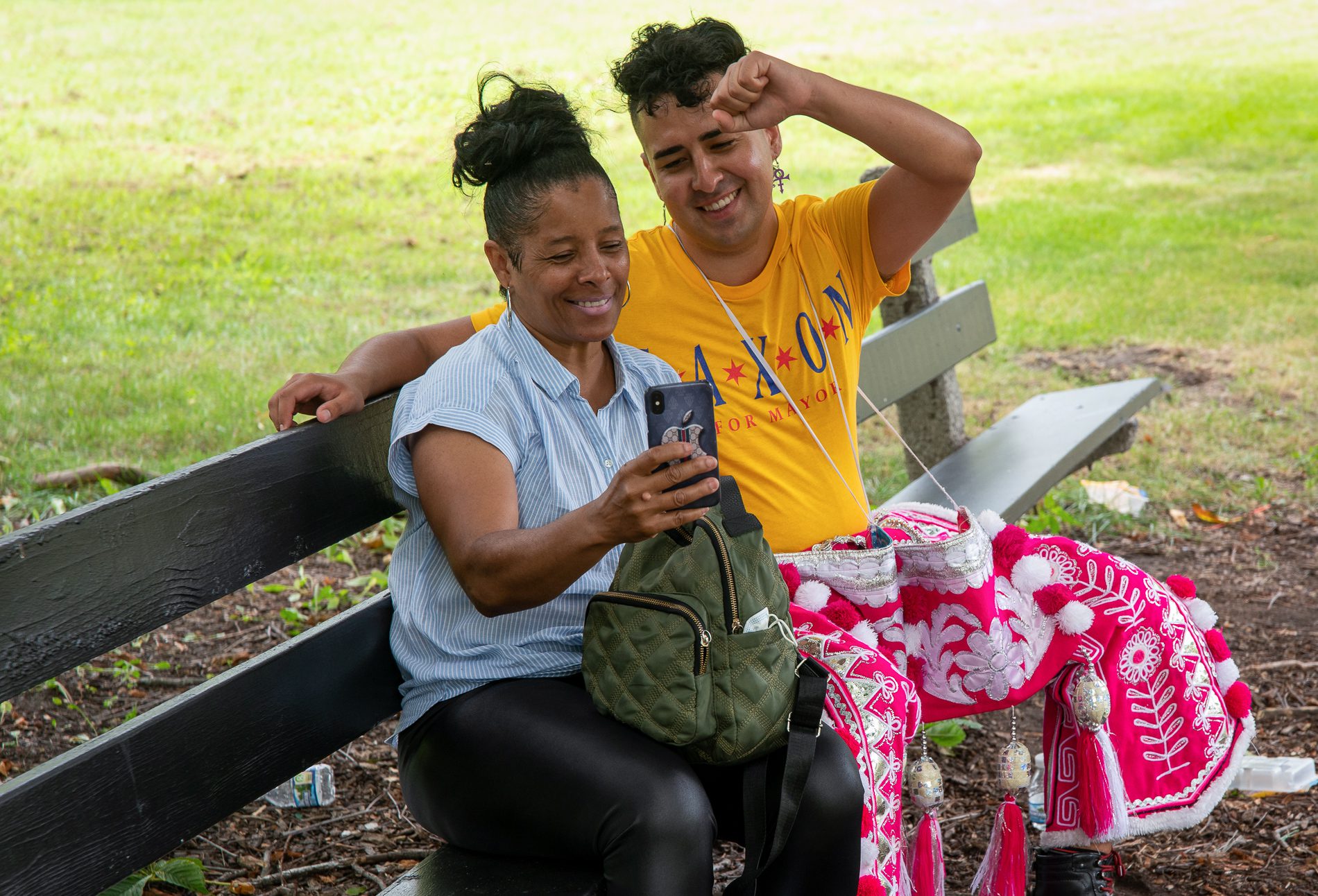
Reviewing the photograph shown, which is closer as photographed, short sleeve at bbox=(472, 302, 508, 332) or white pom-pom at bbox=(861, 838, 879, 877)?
white pom-pom at bbox=(861, 838, 879, 877)

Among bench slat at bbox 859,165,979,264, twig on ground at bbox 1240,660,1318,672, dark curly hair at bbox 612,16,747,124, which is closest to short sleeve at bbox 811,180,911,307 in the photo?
dark curly hair at bbox 612,16,747,124

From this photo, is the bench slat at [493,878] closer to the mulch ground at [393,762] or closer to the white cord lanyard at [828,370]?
the mulch ground at [393,762]

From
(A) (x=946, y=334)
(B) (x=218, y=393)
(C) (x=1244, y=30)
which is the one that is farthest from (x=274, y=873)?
(C) (x=1244, y=30)

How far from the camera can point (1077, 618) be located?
284 centimetres

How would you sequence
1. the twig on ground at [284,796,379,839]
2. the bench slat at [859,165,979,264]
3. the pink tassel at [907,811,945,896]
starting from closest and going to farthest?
the pink tassel at [907,811,945,896], the twig on ground at [284,796,379,839], the bench slat at [859,165,979,264]

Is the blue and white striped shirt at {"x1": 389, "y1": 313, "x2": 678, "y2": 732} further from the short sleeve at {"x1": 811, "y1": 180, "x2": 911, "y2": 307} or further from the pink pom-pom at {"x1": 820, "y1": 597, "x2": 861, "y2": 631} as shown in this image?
the short sleeve at {"x1": 811, "y1": 180, "x2": 911, "y2": 307}

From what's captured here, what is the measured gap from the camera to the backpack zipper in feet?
7.16

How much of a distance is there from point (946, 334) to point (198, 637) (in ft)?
9.27

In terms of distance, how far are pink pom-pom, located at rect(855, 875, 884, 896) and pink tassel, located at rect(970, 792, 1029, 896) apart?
1.57ft

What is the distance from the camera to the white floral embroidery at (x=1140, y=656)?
2842 mm

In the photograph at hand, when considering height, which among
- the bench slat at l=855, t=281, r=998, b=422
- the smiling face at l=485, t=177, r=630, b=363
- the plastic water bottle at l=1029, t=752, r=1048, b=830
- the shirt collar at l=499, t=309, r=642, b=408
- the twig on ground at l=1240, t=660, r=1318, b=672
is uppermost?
the smiling face at l=485, t=177, r=630, b=363

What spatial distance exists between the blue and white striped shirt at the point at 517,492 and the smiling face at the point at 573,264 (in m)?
0.07

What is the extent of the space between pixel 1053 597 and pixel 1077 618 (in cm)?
7

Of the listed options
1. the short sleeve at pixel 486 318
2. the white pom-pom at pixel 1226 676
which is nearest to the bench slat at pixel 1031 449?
the white pom-pom at pixel 1226 676
